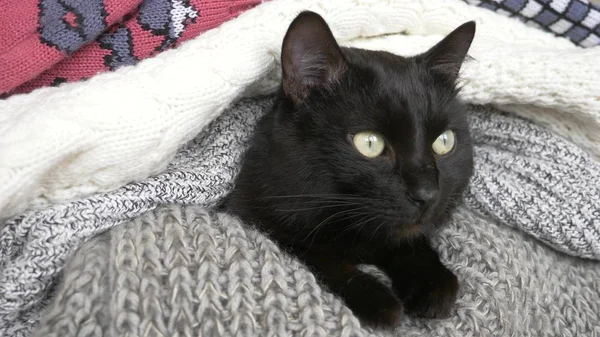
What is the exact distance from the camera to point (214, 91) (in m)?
0.82

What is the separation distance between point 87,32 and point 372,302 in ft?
1.99

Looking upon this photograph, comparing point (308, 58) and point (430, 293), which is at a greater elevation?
point (308, 58)

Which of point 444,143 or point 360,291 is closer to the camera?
point 360,291

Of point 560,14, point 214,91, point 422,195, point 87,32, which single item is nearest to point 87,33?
point 87,32

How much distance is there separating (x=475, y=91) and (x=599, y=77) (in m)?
0.21

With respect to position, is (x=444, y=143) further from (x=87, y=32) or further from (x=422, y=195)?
(x=87, y=32)

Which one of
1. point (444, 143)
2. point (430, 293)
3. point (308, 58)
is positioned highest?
point (308, 58)

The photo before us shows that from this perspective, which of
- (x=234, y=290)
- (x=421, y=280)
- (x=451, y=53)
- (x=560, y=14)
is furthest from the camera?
(x=560, y=14)

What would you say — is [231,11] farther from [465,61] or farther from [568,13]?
[568,13]

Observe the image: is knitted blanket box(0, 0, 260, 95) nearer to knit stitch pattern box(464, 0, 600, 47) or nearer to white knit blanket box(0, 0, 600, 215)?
white knit blanket box(0, 0, 600, 215)

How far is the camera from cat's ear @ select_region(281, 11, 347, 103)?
748mm

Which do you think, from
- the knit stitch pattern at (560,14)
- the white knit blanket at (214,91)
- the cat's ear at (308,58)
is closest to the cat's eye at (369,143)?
the cat's ear at (308,58)

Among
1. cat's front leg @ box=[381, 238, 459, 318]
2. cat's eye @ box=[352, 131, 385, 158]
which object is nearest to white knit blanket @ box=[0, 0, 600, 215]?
cat's eye @ box=[352, 131, 385, 158]

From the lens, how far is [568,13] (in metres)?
1.08
